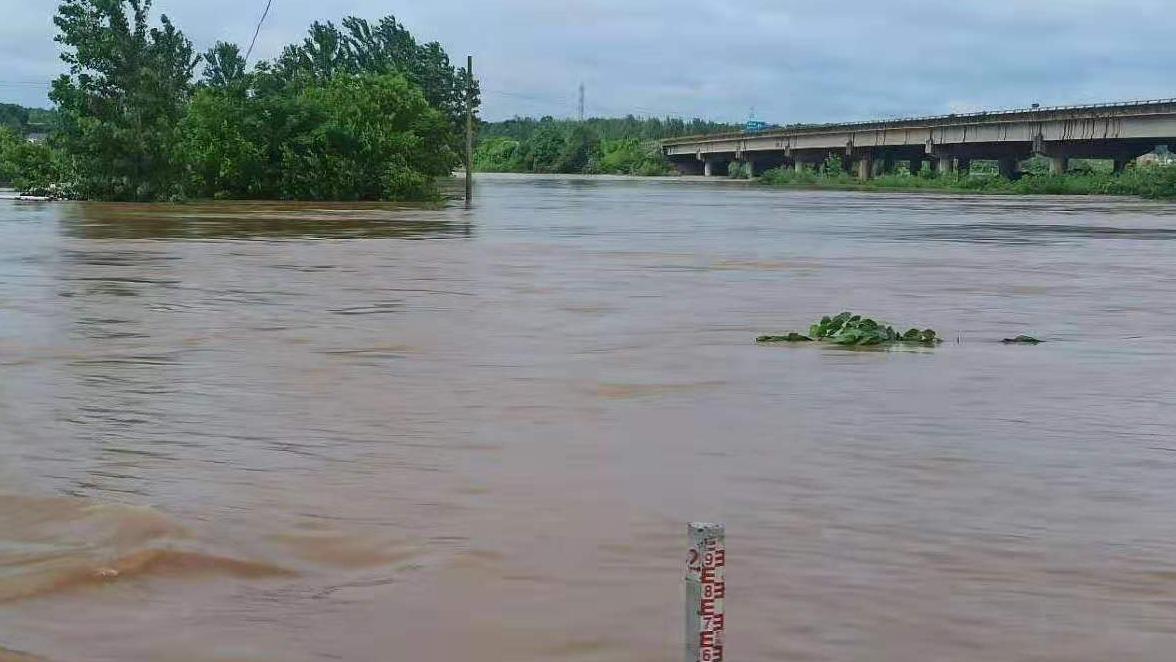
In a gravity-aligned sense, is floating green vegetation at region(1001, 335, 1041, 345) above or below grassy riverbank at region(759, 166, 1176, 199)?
below

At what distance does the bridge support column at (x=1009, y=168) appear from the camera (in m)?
112

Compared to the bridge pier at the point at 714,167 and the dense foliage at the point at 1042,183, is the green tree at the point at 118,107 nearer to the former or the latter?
the dense foliage at the point at 1042,183

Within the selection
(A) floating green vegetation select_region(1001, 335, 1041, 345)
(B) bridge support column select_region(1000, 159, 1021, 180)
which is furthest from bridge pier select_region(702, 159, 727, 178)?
(A) floating green vegetation select_region(1001, 335, 1041, 345)

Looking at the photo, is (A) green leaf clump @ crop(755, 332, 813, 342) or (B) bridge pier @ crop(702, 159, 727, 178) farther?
(B) bridge pier @ crop(702, 159, 727, 178)

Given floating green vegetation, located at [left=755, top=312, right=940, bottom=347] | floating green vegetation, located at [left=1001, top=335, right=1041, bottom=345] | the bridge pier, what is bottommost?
floating green vegetation, located at [left=1001, top=335, right=1041, bottom=345]

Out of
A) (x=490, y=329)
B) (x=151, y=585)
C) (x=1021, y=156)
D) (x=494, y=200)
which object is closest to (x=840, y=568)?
(x=151, y=585)

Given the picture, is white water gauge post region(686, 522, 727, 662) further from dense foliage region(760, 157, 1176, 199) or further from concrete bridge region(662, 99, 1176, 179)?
dense foliage region(760, 157, 1176, 199)

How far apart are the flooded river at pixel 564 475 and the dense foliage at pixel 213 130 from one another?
40230 millimetres

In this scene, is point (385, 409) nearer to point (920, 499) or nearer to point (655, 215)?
point (920, 499)

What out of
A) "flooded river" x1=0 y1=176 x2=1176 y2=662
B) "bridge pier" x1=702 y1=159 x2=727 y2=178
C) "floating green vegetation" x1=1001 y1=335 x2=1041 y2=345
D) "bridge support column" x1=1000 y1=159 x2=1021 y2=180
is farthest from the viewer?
"bridge pier" x1=702 y1=159 x2=727 y2=178

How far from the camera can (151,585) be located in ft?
25.2

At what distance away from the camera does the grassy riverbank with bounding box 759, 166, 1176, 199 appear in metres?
90.0

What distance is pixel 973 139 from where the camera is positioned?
102m

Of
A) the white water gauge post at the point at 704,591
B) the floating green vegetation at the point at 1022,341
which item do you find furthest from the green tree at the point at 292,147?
the white water gauge post at the point at 704,591
